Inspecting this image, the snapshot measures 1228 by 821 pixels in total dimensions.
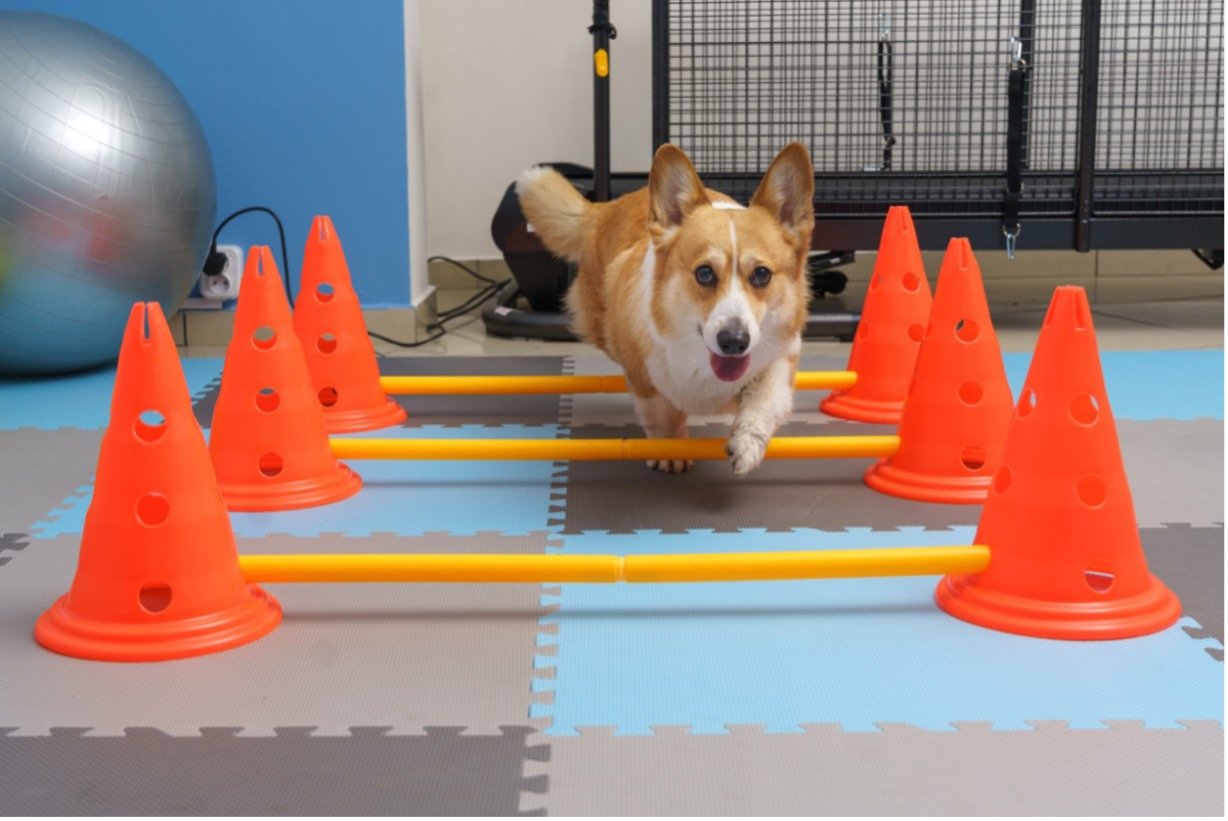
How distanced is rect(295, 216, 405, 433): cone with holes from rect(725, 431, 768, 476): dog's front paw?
129 cm

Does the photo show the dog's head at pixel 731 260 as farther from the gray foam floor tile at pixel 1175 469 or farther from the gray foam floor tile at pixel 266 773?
the gray foam floor tile at pixel 266 773

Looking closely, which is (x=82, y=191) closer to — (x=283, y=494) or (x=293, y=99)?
(x=293, y=99)

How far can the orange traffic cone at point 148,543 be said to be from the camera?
1.92 m

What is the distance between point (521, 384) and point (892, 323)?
1.09m

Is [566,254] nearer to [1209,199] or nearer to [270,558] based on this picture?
[270,558]

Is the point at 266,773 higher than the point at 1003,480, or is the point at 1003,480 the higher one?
the point at 1003,480

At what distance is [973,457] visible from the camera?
280 cm

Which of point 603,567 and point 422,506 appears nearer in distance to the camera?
point 603,567

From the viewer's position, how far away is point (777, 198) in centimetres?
270

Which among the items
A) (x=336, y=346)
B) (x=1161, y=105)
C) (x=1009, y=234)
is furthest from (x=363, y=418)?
(x=1161, y=105)

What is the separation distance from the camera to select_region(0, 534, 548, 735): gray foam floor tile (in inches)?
67.5

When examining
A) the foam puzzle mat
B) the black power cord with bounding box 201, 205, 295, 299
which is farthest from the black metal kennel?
the foam puzzle mat

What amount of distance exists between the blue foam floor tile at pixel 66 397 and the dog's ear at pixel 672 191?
1.64 metres

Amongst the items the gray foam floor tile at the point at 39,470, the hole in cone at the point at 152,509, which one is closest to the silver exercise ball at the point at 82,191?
the gray foam floor tile at the point at 39,470
